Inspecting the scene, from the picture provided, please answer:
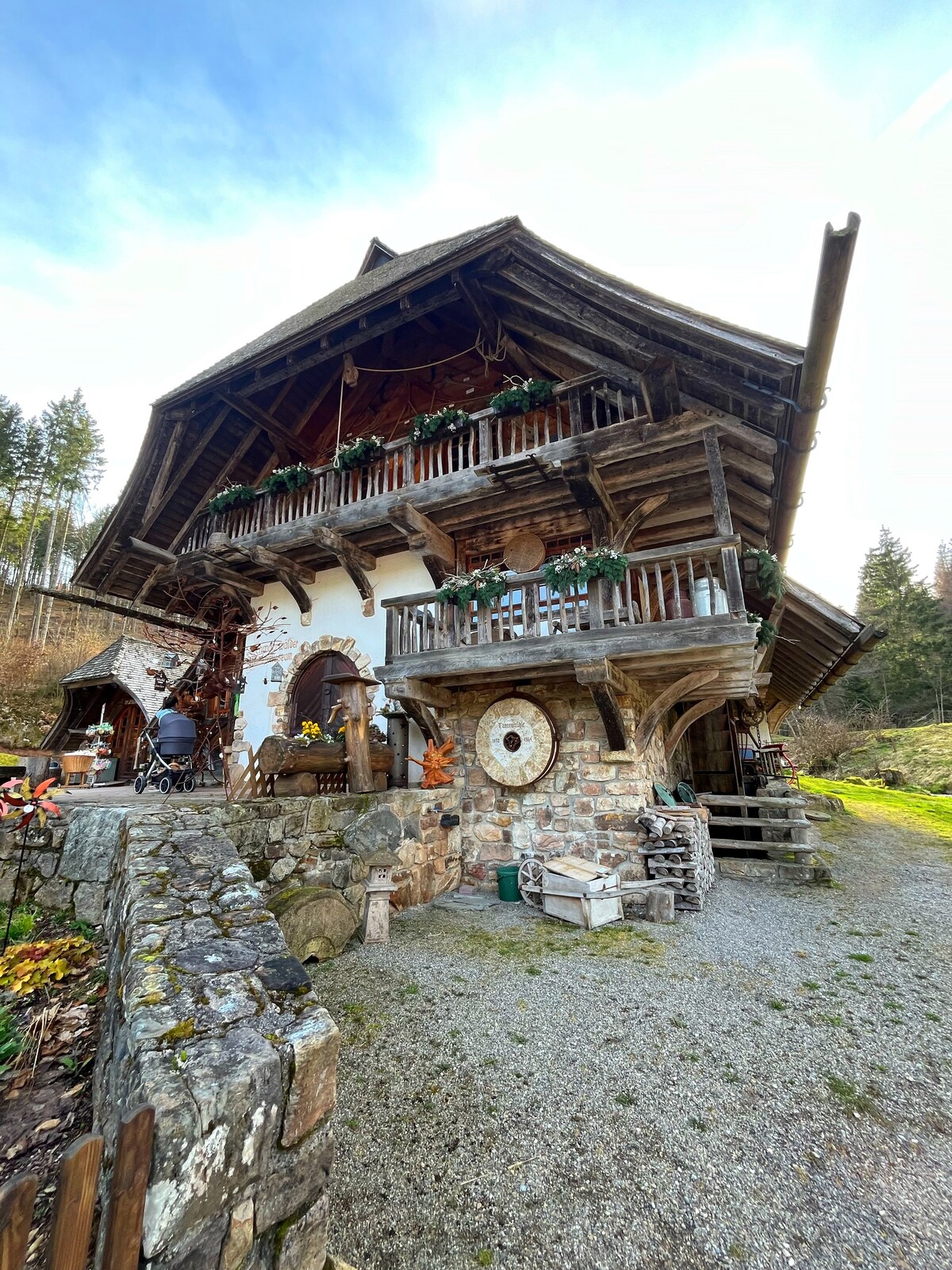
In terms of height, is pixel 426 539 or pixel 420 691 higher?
pixel 426 539


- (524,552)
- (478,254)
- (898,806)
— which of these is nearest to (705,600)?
(524,552)

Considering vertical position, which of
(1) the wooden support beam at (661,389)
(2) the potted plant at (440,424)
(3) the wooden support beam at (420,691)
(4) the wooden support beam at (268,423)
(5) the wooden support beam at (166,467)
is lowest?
(3) the wooden support beam at (420,691)

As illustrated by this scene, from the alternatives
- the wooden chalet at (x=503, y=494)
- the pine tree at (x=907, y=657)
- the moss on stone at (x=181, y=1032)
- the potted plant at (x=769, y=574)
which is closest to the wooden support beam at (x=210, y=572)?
the wooden chalet at (x=503, y=494)

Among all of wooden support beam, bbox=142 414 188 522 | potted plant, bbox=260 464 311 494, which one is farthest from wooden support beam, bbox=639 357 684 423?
wooden support beam, bbox=142 414 188 522

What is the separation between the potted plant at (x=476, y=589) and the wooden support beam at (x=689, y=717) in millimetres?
3367

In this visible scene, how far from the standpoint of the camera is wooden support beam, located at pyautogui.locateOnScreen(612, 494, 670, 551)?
6.59m

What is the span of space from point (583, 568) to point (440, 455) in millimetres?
2898

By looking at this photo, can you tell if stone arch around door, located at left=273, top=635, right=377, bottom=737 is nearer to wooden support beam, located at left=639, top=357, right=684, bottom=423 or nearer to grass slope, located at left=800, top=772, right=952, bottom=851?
wooden support beam, located at left=639, top=357, right=684, bottom=423

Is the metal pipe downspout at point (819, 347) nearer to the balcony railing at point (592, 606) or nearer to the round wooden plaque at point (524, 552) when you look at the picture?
the balcony railing at point (592, 606)

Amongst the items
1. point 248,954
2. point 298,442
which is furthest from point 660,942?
point 298,442

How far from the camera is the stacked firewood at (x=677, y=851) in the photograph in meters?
5.63

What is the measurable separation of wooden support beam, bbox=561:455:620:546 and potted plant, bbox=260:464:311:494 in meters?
4.26

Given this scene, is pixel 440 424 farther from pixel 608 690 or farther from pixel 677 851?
pixel 677 851

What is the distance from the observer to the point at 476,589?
6.19 meters
